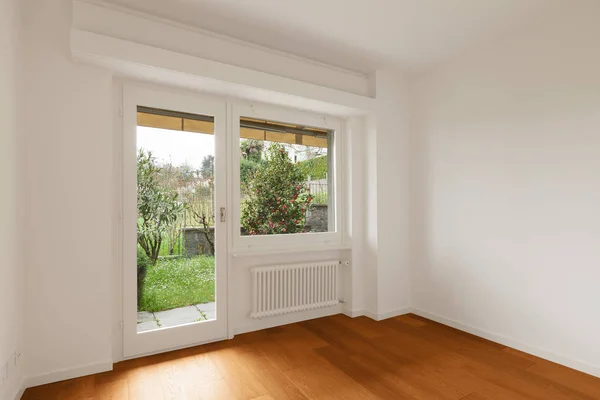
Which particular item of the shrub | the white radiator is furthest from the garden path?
the white radiator

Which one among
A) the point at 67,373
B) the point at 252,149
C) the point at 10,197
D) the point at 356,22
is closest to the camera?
the point at 10,197

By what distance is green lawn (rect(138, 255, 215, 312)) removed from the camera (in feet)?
9.41

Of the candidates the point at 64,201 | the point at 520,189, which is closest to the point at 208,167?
the point at 64,201

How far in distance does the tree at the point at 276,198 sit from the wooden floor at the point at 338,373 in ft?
3.56

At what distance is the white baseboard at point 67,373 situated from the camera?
90.6 inches

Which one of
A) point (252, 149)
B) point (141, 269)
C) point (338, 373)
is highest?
point (252, 149)

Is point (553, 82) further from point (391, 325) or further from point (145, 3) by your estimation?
point (145, 3)

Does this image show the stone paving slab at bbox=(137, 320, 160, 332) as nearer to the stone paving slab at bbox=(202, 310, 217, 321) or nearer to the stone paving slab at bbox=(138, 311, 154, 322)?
the stone paving slab at bbox=(138, 311, 154, 322)

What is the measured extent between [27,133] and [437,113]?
12.0ft

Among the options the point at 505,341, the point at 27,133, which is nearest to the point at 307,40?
the point at 27,133

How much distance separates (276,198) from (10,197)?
84.4 inches

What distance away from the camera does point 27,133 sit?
231 cm

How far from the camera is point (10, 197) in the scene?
2.03 metres

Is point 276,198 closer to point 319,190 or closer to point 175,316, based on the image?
point 319,190
